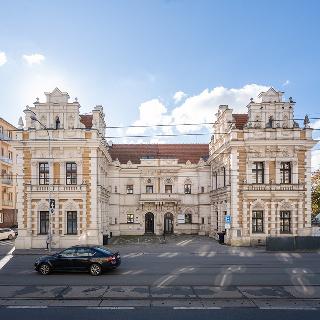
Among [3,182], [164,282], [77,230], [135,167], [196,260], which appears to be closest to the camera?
[164,282]

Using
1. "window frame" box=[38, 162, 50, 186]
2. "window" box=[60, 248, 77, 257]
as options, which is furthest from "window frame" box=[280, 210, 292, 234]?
"window" box=[60, 248, 77, 257]

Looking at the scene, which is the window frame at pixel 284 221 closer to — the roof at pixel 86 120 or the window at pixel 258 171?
the window at pixel 258 171

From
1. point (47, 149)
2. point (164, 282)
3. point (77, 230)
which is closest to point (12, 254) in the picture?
point (77, 230)

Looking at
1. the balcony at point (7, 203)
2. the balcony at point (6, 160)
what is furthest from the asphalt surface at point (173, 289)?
the balcony at point (7, 203)

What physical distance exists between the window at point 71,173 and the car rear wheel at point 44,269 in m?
17.5

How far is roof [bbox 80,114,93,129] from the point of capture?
1598 inches

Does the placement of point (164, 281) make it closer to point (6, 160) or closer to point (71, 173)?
point (71, 173)

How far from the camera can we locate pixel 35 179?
124 ft

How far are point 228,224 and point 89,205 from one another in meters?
13.8

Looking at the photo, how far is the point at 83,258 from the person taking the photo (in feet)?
69.5

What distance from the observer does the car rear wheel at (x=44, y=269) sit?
21109mm

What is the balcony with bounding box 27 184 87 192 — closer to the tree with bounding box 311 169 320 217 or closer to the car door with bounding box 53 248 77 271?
the car door with bounding box 53 248 77 271

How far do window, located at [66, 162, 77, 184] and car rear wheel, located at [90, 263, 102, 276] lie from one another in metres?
18.2

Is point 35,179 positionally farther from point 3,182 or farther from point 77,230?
point 3,182
